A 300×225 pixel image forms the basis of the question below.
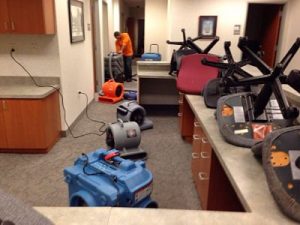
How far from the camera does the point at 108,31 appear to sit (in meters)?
8.65

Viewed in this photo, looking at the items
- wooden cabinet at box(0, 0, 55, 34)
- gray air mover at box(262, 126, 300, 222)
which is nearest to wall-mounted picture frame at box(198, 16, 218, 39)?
wooden cabinet at box(0, 0, 55, 34)

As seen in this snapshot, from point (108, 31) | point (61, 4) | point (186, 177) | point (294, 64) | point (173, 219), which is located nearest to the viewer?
point (173, 219)

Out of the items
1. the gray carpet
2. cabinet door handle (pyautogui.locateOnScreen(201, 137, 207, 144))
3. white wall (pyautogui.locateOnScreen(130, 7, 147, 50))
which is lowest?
the gray carpet

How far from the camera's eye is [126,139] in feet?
10.6

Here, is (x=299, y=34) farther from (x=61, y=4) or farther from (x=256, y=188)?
(x=256, y=188)

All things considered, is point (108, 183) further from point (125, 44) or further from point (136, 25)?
point (136, 25)

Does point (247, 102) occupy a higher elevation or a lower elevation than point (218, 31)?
lower

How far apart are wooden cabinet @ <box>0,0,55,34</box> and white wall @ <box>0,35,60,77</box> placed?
1.10ft

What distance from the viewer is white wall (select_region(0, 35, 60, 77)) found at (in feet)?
11.6

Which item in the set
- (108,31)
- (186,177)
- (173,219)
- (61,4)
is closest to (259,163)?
(173,219)

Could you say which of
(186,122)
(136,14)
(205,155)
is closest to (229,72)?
(205,155)

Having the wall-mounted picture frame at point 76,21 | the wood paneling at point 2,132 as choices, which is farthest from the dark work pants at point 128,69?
the wood paneling at point 2,132

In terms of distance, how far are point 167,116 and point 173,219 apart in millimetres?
3955

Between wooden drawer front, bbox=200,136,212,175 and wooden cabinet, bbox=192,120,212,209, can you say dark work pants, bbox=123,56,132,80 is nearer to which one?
wooden cabinet, bbox=192,120,212,209
